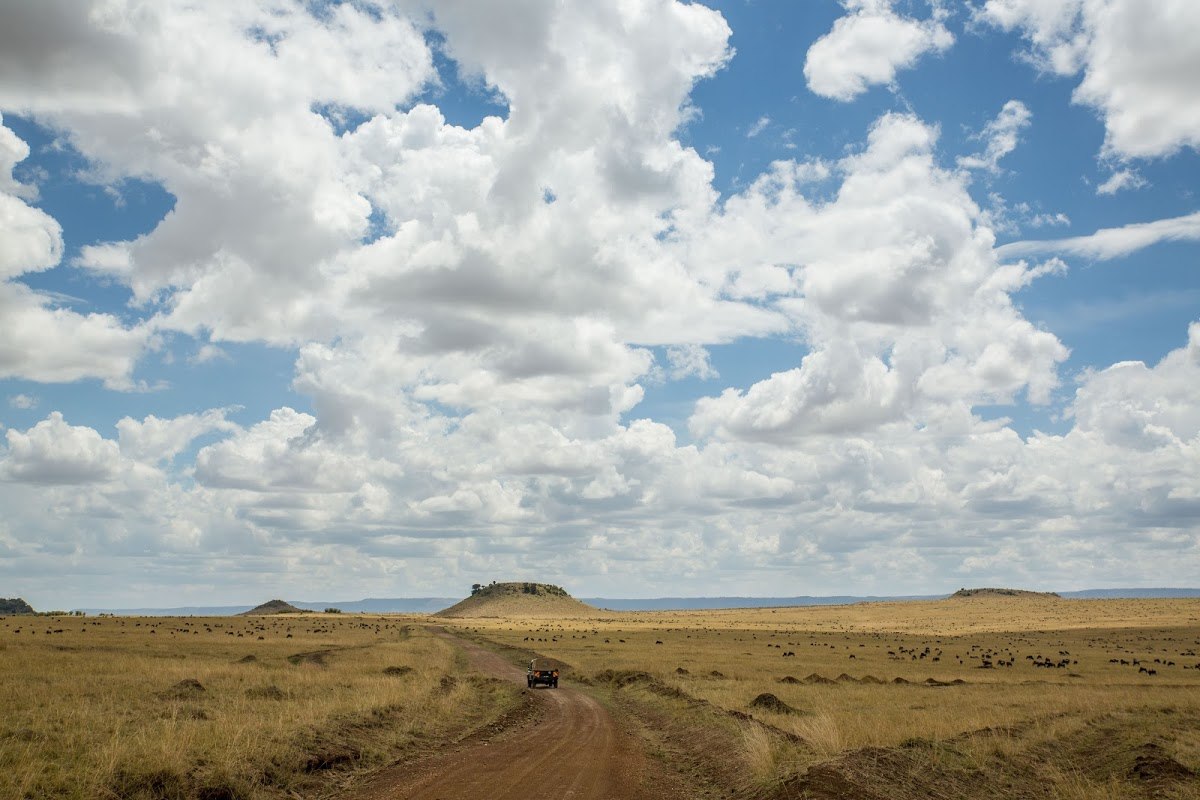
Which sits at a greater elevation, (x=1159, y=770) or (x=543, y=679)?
(x=1159, y=770)

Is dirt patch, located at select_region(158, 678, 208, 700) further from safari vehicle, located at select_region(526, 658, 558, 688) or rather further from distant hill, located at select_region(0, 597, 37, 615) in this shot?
distant hill, located at select_region(0, 597, 37, 615)

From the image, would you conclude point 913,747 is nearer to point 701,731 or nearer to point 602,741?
point 701,731

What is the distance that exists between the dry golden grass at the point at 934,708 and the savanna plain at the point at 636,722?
126 millimetres

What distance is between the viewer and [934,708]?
117ft

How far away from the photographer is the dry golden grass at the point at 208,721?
51.2ft

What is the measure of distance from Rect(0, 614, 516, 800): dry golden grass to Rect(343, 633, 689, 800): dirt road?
4.93ft

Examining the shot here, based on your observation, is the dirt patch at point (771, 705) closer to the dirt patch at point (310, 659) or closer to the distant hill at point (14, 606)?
the dirt patch at point (310, 659)

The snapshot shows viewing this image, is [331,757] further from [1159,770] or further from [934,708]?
[934,708]

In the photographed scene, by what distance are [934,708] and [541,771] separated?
2295cm

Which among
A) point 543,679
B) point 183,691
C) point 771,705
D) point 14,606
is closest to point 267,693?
point 183,691

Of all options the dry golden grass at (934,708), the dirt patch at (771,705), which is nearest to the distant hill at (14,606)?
the dry golden grass at (934,708)

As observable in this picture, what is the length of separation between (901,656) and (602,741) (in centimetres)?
6022

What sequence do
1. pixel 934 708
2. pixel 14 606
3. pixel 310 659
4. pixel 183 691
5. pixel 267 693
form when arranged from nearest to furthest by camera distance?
pixel 183 691
pixel 267 693
pixel 934 708
pixel 310 659
pixel 14 606

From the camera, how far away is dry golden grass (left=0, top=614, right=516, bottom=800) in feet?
51.2
